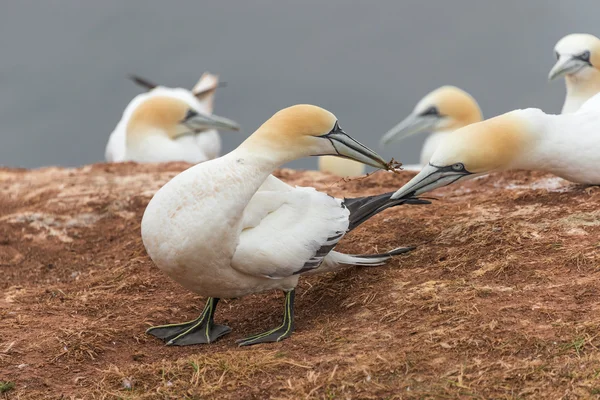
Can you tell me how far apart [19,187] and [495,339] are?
22.0 feet

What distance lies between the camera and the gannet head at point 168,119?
12852 mm

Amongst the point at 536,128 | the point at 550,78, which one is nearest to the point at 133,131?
the point at 550,78

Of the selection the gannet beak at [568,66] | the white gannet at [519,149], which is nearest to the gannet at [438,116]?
the gannet beak at [568,66]

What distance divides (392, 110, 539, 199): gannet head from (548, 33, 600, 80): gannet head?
5108 mm

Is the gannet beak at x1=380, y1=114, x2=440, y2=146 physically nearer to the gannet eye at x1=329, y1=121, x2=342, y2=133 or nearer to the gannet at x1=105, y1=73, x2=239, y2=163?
the gannet at x1=105, y1=73, x2=239, y2=163

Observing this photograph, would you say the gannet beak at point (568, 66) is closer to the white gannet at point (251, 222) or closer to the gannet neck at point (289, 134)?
the white gannet at point (251, 222)

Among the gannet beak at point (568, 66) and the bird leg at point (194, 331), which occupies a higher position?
the gannet beak at point (568, 66)

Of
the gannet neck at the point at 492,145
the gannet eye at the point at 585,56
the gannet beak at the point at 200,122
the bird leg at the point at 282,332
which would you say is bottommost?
the gannet beak at the point at 200,122

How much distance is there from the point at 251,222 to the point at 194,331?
834mm

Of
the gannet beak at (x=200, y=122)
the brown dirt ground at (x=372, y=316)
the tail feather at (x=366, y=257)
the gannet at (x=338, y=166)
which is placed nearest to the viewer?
the brown dirt ground at (x=372, y=316)

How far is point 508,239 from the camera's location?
18.9 ft

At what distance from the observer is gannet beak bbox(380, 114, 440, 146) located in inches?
562

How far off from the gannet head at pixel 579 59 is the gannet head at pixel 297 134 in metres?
6.27

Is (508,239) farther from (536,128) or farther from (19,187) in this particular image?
(19,187)
